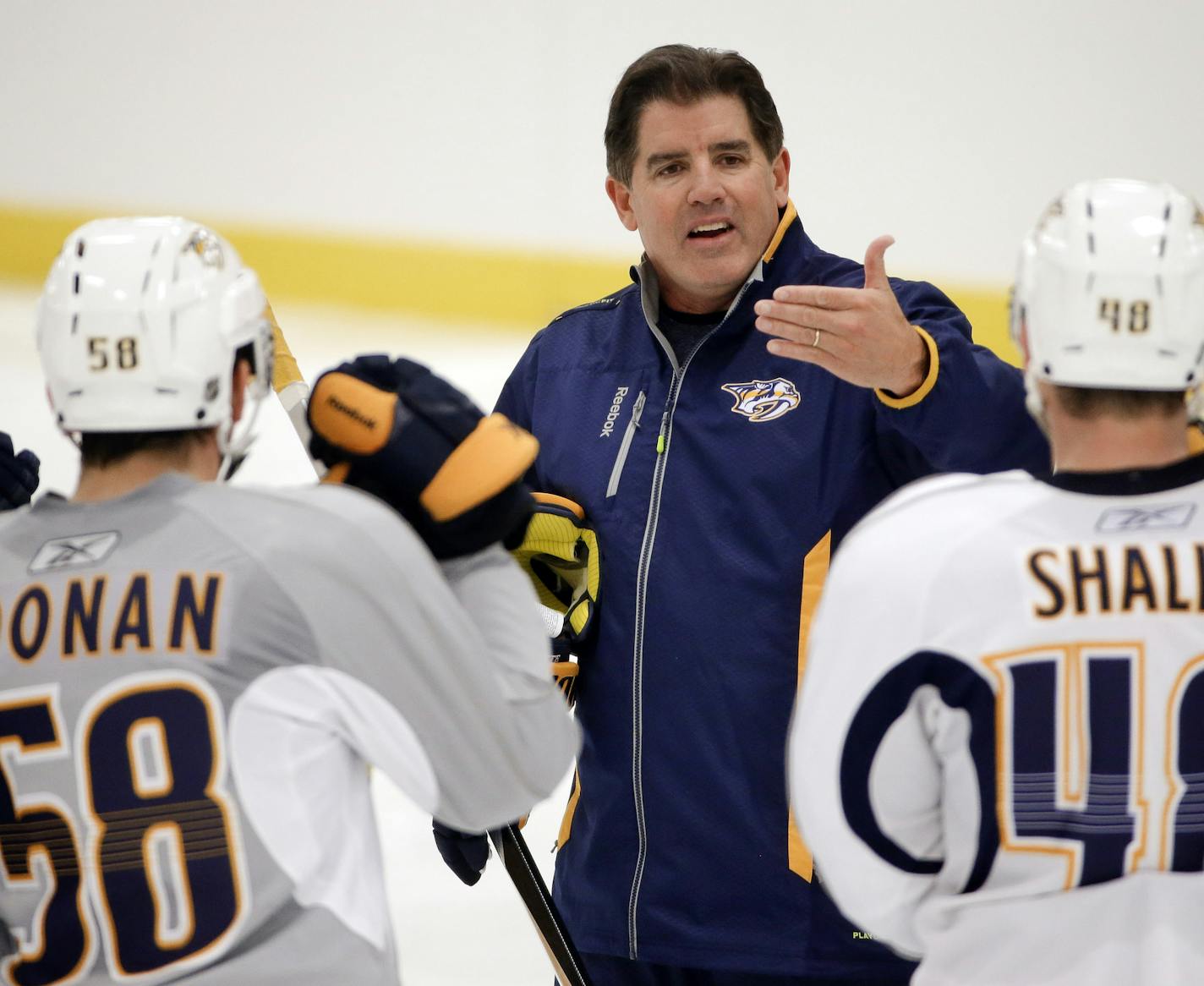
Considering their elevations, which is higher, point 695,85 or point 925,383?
point 695,85

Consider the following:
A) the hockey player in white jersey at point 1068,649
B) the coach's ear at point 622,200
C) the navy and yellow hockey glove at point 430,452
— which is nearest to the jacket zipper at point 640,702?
the coach's ear at point 622,200

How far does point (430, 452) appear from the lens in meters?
1.21

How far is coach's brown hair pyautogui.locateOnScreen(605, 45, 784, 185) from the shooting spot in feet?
6.36

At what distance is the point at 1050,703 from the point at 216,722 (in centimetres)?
55

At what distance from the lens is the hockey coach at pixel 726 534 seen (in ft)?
5.34

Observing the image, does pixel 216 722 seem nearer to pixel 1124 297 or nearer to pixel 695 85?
pixel 1124 297

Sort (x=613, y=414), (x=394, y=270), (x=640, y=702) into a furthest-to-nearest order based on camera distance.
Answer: (x=394, y=270) → (x=613, y=414) → (x=640, y=702)

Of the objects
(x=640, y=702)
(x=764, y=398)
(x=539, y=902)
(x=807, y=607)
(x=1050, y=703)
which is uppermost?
(x=764, y=398)

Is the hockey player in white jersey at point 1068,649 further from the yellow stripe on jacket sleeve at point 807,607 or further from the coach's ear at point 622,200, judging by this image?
the coach's ear at point 622,200

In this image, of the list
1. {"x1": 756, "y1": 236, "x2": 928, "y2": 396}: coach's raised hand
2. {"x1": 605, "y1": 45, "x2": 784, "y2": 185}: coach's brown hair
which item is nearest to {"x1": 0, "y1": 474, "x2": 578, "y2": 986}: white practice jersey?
{"x1": 756, "y1": 236, "x2": 928, "y2": 396}: coach's raised hand

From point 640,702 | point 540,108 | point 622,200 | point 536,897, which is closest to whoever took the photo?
point 536,897

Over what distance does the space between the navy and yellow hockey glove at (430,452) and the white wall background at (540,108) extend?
116 inches

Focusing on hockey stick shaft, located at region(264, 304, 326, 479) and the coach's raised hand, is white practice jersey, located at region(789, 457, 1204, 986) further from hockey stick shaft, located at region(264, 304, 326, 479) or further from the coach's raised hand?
hockey stick shaft, located at region(264, 304, 326, 479)

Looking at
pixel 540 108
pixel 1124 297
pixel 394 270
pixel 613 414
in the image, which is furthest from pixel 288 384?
pixel 540 108
